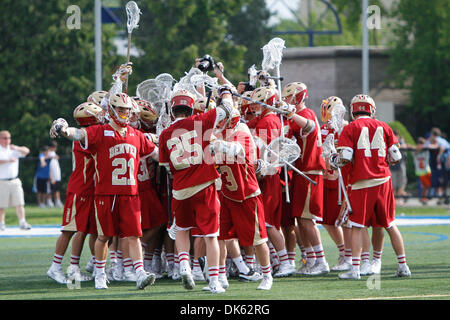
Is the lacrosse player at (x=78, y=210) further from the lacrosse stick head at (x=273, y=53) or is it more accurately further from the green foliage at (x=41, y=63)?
the green foliage at (x=41, y=63)

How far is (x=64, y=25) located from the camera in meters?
29.5

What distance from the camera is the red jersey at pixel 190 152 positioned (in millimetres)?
8500

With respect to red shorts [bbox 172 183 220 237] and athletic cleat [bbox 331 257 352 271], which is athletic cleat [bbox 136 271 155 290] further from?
athletic cleat [bbox 331 257 352 271]

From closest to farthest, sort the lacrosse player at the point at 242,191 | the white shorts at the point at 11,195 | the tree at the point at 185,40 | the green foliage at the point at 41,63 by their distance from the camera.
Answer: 1. the lacrosse player at the point at 242,191
2. the white shorts at the point at 11,195
3. the green foliage at the point at 41,63
4. the tree at the point at 185,40

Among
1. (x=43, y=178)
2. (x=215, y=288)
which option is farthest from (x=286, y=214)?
(x=43, y=178)

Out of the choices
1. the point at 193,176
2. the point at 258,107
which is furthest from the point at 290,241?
the point at 193,176

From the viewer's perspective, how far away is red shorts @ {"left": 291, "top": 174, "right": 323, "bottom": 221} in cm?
1020

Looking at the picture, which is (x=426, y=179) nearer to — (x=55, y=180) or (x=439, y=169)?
(x=439, y=169)

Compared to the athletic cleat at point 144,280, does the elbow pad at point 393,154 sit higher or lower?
higher

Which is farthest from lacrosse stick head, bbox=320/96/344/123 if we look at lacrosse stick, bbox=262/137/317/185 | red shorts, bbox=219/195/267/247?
red shorts, bbox=219/195/267/247

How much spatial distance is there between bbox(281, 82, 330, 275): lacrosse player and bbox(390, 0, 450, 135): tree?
2019 cm

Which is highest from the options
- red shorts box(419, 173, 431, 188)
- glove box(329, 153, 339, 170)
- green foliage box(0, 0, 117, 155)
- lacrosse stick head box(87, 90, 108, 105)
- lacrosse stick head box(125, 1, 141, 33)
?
green foliage box(0, 0, 117, 155)

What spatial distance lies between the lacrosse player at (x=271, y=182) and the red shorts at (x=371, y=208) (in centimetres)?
85

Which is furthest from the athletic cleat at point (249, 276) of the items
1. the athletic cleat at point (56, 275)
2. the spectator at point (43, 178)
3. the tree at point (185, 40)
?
the tree at point (185, 40)
